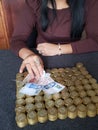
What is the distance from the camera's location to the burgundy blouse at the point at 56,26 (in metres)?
1.22

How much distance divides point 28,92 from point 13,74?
20 centimetres

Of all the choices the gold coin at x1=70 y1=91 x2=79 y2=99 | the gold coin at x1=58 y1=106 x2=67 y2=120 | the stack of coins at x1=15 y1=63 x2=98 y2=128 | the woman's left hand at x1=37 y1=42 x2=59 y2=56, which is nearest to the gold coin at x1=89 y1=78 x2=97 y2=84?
the stack of coins at x1=15 y1=63 x2=98 y2=128

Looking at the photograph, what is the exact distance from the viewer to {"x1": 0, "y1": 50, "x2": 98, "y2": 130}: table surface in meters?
0.67

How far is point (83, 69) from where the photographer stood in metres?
0.97

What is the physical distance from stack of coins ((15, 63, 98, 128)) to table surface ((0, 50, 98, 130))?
18 millimetres

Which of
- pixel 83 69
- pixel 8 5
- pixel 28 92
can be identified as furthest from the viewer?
pixel 8 5

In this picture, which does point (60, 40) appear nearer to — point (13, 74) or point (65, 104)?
point (13, 74)

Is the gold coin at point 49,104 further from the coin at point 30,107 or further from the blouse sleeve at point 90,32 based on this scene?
the blouse sleeve at point 90,32

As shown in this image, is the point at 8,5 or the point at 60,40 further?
the point at 8,5

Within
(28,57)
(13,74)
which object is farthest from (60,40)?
(13,74)

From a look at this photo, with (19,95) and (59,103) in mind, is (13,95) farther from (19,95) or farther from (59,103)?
Result: (59,103)

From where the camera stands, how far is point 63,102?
2.46 feet

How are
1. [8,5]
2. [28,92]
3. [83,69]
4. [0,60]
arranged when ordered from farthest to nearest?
[8,5] → [0,60] → [83,69] → [28,92]

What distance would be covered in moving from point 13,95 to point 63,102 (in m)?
0.21
